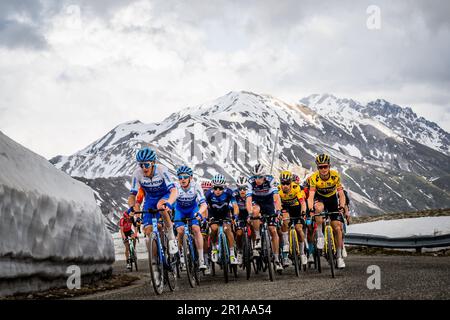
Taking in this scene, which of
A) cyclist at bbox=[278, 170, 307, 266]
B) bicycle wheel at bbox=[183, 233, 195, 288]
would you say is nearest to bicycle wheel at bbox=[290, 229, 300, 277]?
cyclist at bbox=[278, 170, 307, 266]

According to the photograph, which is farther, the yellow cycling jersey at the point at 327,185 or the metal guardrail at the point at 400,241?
the metal guardrail at the point at 400,241

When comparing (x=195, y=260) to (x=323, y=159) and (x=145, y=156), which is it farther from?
(x=323, y=159)

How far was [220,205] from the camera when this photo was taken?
13.5 meters

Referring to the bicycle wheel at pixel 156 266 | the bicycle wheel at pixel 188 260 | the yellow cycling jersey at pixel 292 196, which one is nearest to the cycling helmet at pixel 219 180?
the yellow cycling jersey at pixel 292 196

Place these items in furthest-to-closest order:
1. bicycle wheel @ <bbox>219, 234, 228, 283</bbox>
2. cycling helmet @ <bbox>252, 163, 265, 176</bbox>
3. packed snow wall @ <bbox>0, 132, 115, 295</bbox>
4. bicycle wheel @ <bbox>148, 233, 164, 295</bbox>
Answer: cycling helmet @ <bbox>252, 163, 265, 176</bbox> → bicycle wheel @ <bbox>219, 234, 228, 283</bbox> → bicycle wheel @ <bbox>148, 233, 164, 295</bbox> → packed snow wall @ <bbox>0, 132, 115, 295</bbox>

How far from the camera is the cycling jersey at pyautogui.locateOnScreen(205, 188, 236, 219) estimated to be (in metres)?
13.5

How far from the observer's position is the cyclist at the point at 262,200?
12.6 m

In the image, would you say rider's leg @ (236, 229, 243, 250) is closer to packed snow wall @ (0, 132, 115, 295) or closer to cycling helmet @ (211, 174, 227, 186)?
cycling helmet @ (211, 174, 227, 186)

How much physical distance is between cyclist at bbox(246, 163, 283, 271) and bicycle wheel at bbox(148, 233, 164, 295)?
2.76 m

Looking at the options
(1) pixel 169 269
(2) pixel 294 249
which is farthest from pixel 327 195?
(1) pixel 169 269

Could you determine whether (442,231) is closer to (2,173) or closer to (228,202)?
(228,202)

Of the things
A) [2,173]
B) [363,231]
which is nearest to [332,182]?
[2,173]

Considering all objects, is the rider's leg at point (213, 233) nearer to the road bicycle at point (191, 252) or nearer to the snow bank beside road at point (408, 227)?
the road bicycle at point (191, 252)

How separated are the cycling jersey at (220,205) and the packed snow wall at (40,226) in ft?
8.67
